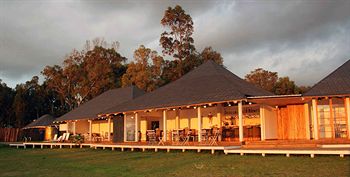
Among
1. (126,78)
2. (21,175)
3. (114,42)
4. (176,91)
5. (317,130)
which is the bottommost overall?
(21,175)

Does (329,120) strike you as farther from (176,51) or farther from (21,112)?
(21,112)

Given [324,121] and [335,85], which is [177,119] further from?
[335,85]

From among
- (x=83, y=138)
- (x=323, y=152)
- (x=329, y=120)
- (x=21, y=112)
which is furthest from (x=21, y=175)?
(x=21, y=112)

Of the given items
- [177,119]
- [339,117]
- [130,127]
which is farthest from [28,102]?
[339,117]

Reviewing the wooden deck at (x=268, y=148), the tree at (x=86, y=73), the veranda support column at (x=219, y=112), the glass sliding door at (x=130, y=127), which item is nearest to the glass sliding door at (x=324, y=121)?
the wooden deck at (x=268, y=148)

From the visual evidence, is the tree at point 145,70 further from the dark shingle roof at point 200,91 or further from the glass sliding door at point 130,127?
the dark shingle roof at point 200,91

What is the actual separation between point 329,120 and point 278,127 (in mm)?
3331

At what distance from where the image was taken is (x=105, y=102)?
3152 cm

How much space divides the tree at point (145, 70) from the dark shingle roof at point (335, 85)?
25.4 metres

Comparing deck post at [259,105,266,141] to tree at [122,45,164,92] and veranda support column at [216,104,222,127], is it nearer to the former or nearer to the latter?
veranda support column at [216,104,222,127]

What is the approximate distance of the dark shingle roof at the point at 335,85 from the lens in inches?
637

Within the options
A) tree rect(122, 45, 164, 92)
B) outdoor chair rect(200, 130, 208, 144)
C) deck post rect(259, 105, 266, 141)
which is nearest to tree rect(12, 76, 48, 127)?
tree rect(122, 45, 164, 92)

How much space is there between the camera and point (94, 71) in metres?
49.5

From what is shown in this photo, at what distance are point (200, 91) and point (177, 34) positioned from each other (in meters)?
22.0
